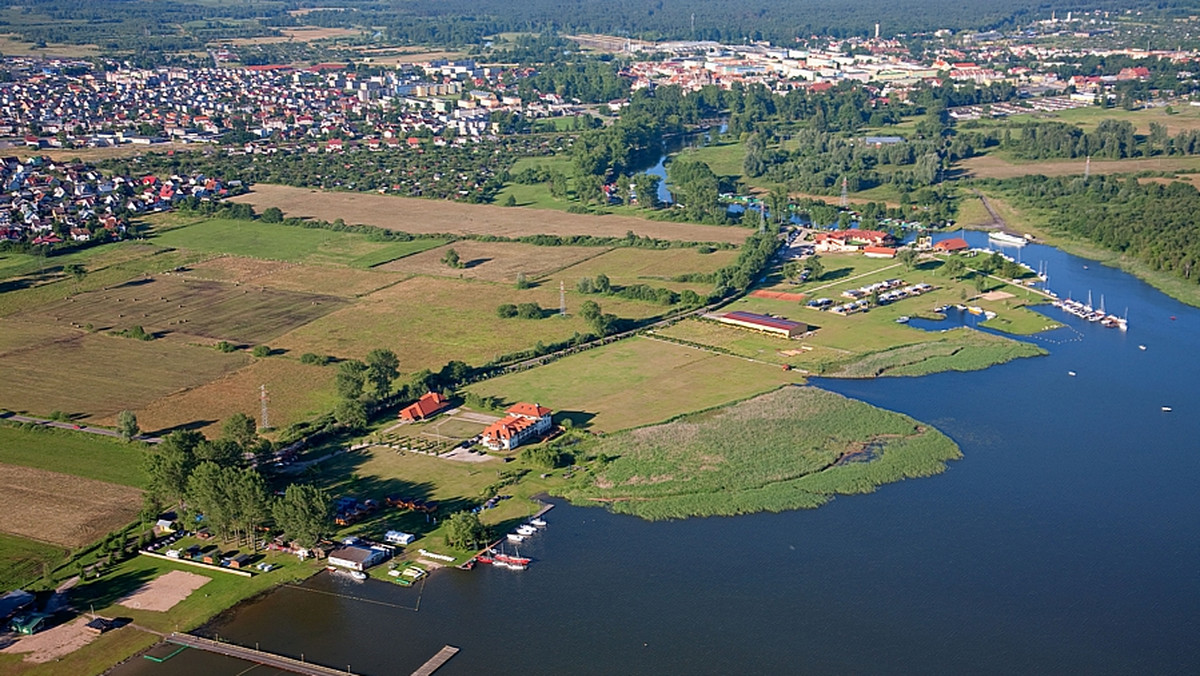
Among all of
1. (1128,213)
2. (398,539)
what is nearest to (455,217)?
(1128,213)

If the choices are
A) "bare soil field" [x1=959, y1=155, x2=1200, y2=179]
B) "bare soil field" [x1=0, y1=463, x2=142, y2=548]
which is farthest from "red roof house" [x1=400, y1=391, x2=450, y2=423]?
"bare soil field" [x1=959, y1=155, x2=1200, y2=179]

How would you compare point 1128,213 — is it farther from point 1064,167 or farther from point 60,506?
point 60,506

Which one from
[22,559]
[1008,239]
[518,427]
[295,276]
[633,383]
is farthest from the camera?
[1008,239]

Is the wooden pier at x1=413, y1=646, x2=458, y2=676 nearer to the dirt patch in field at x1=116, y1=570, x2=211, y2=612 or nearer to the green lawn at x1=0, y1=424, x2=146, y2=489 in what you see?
the dirt patch in field at x1=116, y1=570, x2=211, y2=612

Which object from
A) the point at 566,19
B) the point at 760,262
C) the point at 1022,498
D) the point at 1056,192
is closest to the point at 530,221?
the point at 760,262

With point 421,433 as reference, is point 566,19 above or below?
above

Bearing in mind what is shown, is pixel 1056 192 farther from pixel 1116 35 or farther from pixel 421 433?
pixel 1116 35

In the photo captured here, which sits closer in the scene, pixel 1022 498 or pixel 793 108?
pixel 1022 498
